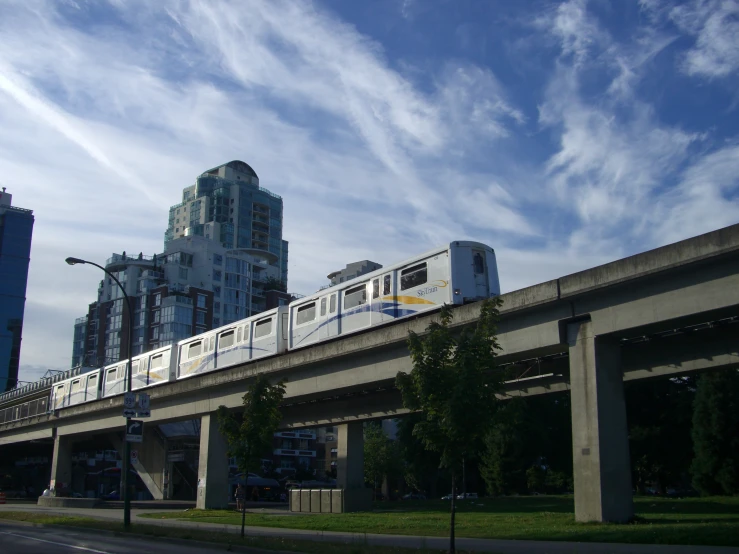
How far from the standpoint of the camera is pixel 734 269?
18.1 meters

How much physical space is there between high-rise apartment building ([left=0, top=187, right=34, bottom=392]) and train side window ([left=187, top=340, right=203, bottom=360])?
474 ft

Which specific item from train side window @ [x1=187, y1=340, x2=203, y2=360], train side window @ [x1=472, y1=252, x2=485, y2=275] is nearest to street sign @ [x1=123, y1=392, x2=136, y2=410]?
train side window @ [x1=472, y1=252, x2=485, y2=275]

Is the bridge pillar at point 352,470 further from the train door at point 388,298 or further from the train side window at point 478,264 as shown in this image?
the train side window at point 478,264

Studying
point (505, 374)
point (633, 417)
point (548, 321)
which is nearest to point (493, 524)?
point (548, 321)

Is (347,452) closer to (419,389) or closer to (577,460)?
(577,460)

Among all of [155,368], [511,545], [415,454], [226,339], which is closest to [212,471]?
[226,339]

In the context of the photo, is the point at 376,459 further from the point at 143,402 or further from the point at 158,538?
the point at 158,538

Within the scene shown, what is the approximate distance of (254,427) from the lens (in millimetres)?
21172

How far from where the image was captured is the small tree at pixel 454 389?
14.1 m

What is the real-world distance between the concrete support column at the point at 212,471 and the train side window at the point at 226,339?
3.68 meters

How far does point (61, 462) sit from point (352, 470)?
30889 millimetres

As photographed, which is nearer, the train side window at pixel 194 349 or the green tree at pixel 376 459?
the train side window at pixel 194 349

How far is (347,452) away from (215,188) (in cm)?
13487

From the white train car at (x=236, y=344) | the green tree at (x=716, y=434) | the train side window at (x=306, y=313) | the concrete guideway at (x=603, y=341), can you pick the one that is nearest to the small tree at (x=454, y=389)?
the concrete guideway at (x=603, y=341)
